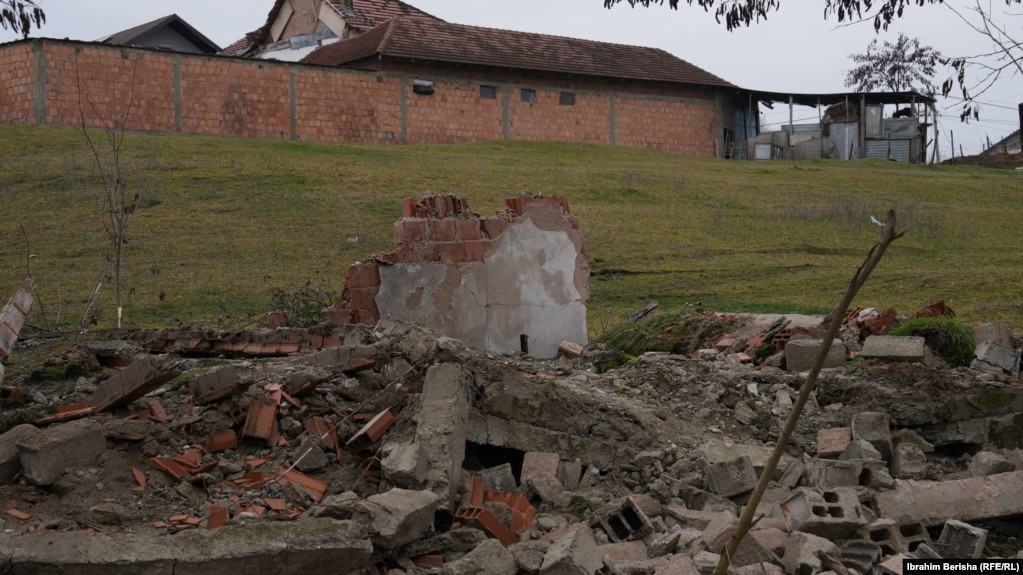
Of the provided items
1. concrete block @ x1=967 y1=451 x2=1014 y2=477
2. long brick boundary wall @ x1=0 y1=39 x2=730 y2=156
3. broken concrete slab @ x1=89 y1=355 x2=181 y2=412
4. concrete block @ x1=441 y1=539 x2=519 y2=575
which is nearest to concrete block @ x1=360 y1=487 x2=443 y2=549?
concrete block @ x1=441 y1=539 x2=519 y2=575

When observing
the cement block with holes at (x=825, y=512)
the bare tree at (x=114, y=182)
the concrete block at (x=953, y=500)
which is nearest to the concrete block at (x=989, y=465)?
the concrete block at (x=953, y=500)

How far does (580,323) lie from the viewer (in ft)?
41.3

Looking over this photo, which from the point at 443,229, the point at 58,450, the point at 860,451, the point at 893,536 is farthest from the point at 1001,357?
the point at 58,450

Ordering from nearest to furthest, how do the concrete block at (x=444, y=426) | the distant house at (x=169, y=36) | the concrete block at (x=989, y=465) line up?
the concrete block at (x=444, y=426)
the concrete block at (x=989, y=465)
the distant house at (x=169, y=36)

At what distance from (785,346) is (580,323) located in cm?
278

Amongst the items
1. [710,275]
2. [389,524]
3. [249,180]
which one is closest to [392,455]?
[389,524]

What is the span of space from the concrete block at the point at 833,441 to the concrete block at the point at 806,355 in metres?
1.77

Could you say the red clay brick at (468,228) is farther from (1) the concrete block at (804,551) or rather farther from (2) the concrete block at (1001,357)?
(1) the concrete block at (804,551)

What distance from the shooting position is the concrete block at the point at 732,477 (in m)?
7.26

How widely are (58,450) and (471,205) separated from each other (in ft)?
51.8

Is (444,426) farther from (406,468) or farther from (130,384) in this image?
(130,384)

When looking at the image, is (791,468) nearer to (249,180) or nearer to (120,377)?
(120,377)

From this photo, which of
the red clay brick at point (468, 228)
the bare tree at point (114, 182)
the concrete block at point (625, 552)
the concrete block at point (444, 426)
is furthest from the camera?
the bare tree at point (114, 182)

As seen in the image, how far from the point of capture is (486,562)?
5.79 m
